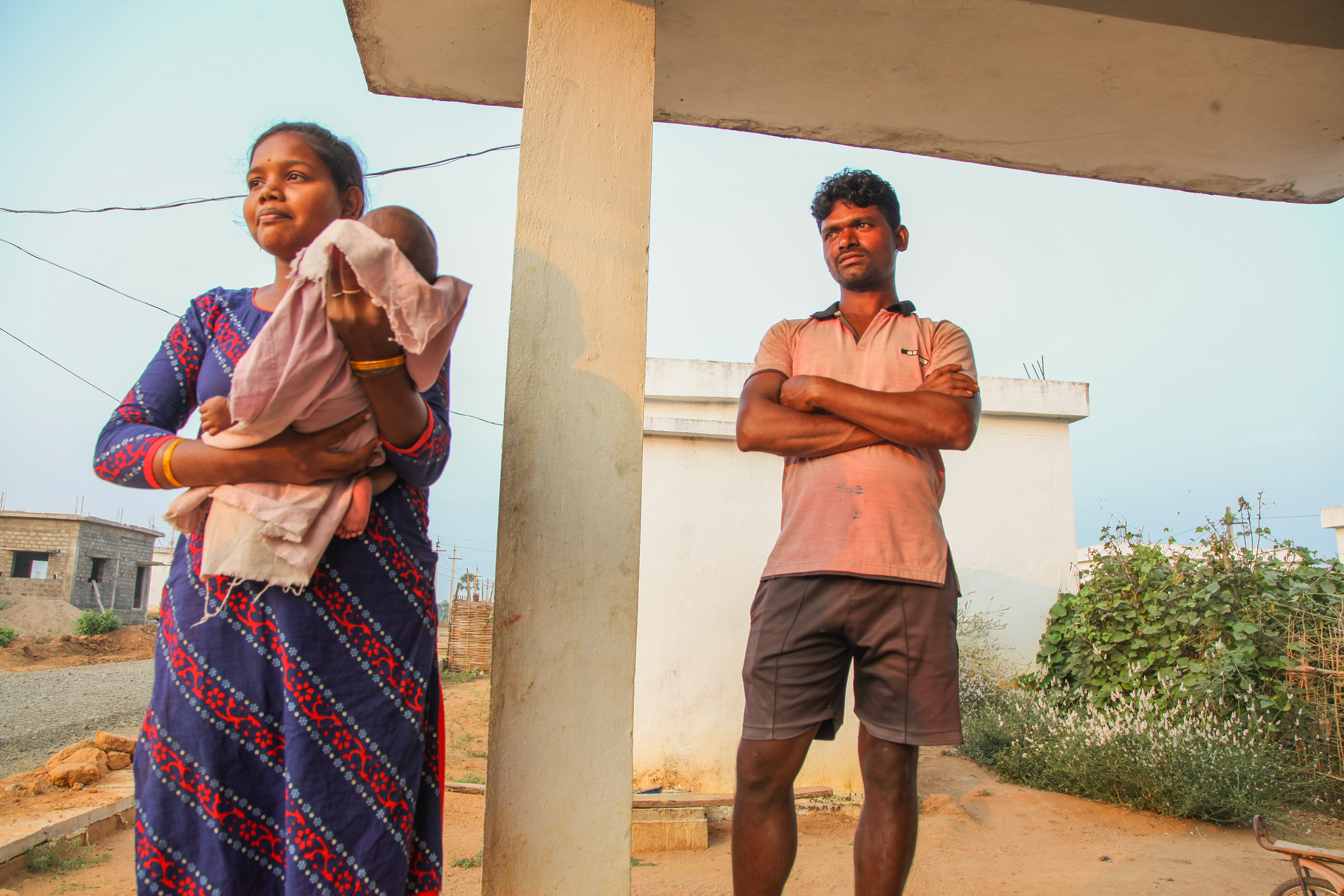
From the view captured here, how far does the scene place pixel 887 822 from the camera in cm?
183

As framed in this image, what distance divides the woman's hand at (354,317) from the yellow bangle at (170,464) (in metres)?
0.35

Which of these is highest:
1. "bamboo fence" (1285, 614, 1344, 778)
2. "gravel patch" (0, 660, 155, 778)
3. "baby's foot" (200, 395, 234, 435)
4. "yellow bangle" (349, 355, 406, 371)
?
"yellow bangle" (349, 355, 406, 371)

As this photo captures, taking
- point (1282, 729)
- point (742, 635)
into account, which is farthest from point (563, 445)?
point (1282, 729)

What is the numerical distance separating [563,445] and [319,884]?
1.06 m

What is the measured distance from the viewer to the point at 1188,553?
6.46 metres

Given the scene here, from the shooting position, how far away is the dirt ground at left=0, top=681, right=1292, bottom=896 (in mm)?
3613

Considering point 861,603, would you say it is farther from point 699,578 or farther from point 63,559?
point 63,559

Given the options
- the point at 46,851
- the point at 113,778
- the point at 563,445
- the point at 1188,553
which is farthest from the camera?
the point at 1188,553

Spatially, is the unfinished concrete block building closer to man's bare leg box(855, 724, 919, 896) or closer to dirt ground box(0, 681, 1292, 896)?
dirt ground box(0, 681, 1292, 896)

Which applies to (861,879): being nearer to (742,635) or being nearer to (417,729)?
(417,729)

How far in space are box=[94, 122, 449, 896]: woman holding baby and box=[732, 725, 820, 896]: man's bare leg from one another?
0.78 metres

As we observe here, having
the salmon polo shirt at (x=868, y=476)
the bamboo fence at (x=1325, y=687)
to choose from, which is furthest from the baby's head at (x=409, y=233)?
the bamboo fence at (x=1325, y=687)

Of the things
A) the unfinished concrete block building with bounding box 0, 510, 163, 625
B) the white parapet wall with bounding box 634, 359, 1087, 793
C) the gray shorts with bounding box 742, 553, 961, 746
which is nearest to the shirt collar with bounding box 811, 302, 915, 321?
the gray shorts with bounding box 742, 553, 961, 746

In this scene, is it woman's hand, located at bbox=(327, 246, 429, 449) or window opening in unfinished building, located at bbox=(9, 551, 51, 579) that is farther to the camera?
window opening in unfinished building, located at bbox=(9, 551, 51, 579)
